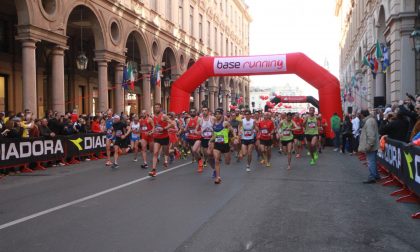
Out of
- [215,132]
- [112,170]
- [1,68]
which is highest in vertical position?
[1,68]

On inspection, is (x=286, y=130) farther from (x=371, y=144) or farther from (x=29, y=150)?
(x=29, y=150)

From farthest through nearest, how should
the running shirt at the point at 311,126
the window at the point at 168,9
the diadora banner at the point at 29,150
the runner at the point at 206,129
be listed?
the window at the point at 168,9
the running shirt at the point at 311,126
the diadora banner at the point at 29,150
the runner at the point at 206,129

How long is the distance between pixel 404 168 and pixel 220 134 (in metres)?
4.21

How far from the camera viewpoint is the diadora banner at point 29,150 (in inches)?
509

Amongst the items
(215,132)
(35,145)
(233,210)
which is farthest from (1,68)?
(233,210)

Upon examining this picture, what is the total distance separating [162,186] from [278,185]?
255cm

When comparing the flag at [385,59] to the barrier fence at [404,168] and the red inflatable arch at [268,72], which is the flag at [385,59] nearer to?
the red inflatable arch at [268,72]

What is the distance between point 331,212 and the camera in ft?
24.0

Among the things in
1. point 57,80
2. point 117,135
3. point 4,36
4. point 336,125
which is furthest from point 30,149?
point 336,125

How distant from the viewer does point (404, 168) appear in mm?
8750

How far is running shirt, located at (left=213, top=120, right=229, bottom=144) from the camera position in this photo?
11.2 metres

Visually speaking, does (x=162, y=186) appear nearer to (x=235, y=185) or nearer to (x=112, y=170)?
(x=235, y=185)

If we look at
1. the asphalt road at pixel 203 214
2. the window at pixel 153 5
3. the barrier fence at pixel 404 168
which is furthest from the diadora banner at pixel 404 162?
the window at pixel 153 5

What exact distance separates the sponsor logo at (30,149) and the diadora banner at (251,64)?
380 inches
